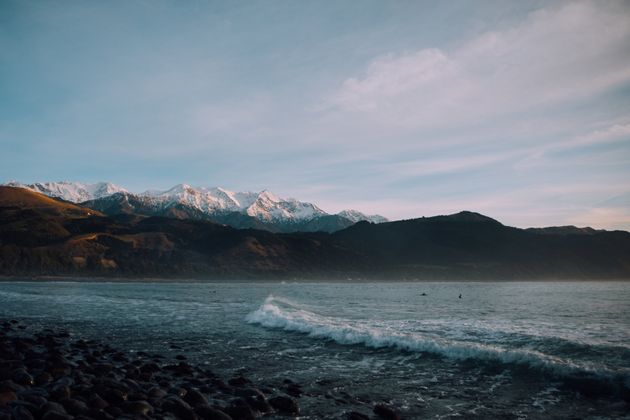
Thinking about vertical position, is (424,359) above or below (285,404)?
below

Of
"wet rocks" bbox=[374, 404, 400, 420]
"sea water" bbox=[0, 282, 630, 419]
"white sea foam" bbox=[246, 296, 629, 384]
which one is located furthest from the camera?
"white sea foam" bbox=[246, 296, 629, 384]

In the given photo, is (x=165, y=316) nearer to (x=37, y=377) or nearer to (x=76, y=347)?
(x=76, y=347)

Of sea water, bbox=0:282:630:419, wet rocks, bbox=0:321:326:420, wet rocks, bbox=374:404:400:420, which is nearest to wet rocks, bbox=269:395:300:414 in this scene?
wet rocks, bbox=0:321:326:420

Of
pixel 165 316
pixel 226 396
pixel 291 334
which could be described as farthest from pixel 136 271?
pixel 226 396

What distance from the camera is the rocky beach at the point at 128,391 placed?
12000 mm

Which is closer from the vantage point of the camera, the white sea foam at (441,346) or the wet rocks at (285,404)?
the wet rocks at (285,404)

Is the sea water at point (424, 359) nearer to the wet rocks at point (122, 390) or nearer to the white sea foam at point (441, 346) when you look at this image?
the white sea foam at point (441, 346)

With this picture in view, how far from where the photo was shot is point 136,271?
194750 millimetres

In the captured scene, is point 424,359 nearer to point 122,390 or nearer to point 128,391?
point 128,391

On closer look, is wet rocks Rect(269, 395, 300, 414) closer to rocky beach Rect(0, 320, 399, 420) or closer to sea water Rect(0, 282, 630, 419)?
rocky beach Rect(0, 320, 399, 420)

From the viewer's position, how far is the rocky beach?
12.0m

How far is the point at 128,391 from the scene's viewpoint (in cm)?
1413

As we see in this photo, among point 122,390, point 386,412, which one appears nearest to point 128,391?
point 122,390

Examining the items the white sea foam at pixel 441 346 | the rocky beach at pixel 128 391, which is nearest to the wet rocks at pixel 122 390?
the rocky beach at pixel 128 391
